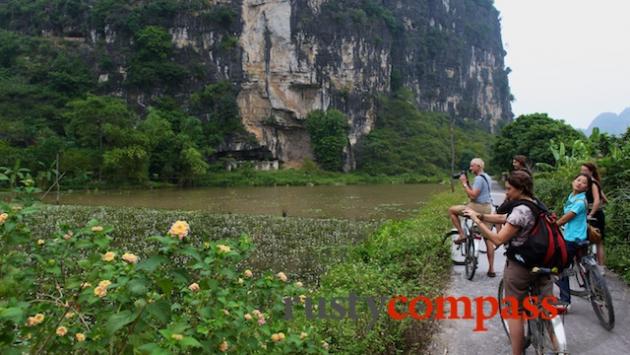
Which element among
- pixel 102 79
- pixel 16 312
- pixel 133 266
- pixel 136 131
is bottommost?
pixel 16 312

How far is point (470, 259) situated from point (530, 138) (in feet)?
103

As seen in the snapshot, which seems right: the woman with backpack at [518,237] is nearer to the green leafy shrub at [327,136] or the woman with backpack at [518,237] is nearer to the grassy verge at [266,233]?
the grassy verge at [266,233]

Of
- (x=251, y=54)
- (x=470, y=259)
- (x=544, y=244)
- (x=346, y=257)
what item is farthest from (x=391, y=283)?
(x=251, y=54)

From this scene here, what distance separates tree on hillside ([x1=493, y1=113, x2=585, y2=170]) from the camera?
1214 inches

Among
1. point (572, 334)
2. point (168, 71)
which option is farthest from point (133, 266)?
point (168, 71)

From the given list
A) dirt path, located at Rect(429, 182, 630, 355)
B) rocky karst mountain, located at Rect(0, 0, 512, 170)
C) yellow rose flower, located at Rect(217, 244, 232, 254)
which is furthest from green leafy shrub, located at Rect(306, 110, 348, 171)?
yellow rose flower, located at Rect(217, 244, 232, 254)

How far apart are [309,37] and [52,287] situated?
184 feet

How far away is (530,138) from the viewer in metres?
32.8

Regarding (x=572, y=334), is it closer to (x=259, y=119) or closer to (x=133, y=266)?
(x=133, y=266)

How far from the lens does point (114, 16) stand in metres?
50.3

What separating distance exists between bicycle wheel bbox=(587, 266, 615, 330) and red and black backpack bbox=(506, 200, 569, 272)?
1.39m

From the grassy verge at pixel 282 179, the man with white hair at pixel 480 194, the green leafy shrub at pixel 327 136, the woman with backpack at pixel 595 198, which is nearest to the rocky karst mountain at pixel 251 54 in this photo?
the green leafy shrub at pixel 327 136

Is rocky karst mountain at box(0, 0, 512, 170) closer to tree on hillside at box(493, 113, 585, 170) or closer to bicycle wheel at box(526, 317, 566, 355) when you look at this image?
tree on hillside at box(493, 113, 585, 170)

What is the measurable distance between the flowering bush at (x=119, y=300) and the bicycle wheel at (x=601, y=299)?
3.00 m
